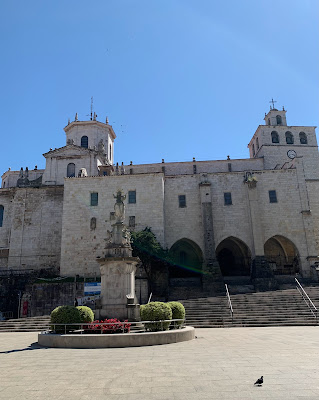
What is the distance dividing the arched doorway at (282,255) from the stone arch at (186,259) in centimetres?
732

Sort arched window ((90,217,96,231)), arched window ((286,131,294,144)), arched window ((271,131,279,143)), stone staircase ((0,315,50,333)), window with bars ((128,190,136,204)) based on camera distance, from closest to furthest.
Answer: stone staircase ((0,315,50,333)), arched window ((90,217,96,231)), window with bars ((128,190,136,204)), arched window ((271,131,279,143)), arched window ((286,131,294,144))

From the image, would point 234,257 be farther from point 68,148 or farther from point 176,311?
point 176,311

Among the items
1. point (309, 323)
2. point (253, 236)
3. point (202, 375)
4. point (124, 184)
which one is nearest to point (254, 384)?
point (202, 375)

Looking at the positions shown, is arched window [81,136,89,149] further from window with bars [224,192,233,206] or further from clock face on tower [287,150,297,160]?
clock face on tower [287,150,297,160]

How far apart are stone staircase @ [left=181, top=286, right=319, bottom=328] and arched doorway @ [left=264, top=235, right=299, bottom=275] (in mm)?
8932

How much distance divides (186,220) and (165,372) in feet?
94.1

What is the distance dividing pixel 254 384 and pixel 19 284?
31.3 m

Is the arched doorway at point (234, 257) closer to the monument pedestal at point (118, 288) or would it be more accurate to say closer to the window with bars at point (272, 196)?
the window with bars at point (272, 196)

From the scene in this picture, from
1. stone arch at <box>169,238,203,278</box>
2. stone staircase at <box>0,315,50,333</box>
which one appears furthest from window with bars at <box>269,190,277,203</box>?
stone staircase at <box>0,315,50,333</box>

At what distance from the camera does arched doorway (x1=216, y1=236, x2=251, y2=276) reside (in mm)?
37081

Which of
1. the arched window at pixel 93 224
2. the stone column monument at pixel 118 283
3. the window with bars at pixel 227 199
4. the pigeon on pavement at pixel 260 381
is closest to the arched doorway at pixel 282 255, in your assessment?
the window with bars at pixel 227 199

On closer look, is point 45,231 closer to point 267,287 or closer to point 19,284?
point 19,284

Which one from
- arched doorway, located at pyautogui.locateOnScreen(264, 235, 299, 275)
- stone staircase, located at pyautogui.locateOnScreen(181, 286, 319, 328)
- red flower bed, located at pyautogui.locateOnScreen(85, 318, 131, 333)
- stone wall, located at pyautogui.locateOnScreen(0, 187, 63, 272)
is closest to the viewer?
red flower bed, located at pyautogui.locateOnScreen(85, 318, 131, 333)

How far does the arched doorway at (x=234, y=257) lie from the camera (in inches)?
1460
